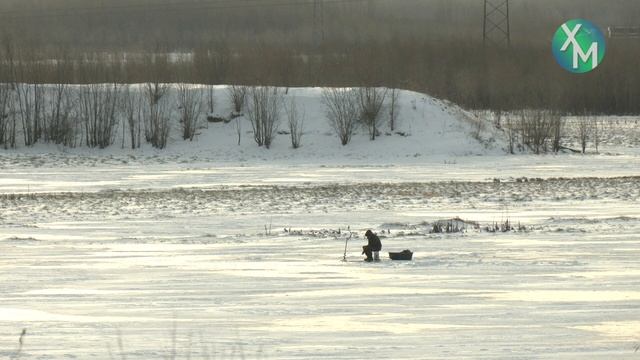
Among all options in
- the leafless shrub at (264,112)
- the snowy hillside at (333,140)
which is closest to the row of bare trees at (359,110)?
the snowy hillside at (333,140)

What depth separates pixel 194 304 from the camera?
11.3m

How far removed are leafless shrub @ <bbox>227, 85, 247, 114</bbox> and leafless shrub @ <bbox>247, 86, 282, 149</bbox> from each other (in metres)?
0.22

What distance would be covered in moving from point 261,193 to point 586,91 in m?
34.1

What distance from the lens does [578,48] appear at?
Result: 209 ft

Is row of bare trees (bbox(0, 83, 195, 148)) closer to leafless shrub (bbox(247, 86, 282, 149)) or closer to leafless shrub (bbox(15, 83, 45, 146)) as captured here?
leafless shrub (bbox(15, 83, 45, 146))

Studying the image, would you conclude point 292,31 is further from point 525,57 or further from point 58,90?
point 58,90

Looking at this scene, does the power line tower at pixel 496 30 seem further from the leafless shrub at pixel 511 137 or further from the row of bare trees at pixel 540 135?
the row of bare trees at pixel 540 135

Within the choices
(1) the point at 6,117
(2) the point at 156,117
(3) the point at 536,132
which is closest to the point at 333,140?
(2) the point at 156,117

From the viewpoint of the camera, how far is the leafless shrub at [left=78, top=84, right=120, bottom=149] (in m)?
39.5

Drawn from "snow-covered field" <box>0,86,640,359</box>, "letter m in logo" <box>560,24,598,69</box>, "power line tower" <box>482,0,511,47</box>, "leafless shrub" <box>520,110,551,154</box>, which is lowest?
"snow-covered field" <box>0,86,640,359</box>

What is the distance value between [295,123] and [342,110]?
1622mm

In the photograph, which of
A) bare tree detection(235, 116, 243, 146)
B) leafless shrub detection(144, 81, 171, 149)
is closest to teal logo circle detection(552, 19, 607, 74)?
bare tree detection(235, 116, 243, 146)

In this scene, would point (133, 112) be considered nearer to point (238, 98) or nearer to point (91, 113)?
point (91, 113)

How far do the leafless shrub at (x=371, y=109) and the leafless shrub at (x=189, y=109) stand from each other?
5.58 m
